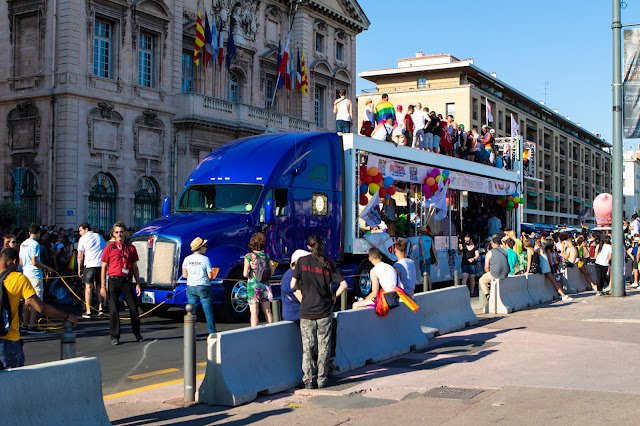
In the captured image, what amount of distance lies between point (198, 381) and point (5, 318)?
9.97 feet

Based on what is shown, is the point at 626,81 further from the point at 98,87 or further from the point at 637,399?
the point at 98,87

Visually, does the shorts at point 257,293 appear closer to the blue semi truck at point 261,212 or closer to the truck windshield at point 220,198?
the blue semi truck at point 261,212

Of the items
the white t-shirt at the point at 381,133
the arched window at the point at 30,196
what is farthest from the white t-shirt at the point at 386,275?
the arched window at the point at 30,196

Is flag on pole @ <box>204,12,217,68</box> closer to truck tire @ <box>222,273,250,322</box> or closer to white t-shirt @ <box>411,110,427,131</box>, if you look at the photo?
white t-shirt @ <box>411,110,427,131</box>

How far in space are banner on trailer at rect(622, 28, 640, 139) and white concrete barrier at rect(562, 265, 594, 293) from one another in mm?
5066

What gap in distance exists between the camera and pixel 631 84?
18.9 metres

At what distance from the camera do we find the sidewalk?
22.7 ft

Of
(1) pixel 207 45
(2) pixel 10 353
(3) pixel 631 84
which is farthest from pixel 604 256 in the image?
(1) pixel 207 45

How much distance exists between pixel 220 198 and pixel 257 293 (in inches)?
145

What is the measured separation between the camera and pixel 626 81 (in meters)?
19.0

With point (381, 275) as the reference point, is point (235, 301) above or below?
below

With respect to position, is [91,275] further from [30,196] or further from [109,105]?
[109,105]

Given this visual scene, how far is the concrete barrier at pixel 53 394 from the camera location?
524cm

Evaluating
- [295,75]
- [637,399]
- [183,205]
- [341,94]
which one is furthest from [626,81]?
[295,75]
